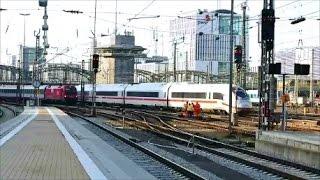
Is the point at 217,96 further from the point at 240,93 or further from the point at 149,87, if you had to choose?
the point at 149,87

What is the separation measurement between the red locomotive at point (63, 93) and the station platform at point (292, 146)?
6535 centimetres

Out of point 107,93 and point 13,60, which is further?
point 13,60

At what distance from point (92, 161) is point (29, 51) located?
88488 mm

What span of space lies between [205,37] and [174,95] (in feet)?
36.1

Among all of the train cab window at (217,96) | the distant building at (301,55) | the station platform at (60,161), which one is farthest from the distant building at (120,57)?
the station platform at (60,161)

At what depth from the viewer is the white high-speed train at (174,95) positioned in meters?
52.6

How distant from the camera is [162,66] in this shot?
129 m

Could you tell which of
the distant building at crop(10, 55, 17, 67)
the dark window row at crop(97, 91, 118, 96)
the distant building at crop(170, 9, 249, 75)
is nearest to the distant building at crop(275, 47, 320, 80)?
the distant building at crop(170, 9, 249, 75)

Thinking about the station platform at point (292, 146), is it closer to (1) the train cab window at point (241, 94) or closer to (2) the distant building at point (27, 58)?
(1) the train cab window at point (241, 94)

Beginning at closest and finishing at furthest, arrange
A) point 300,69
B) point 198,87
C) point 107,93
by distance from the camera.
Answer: point 300,69 → point 198,87 → point 107,93

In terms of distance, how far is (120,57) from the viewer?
4414 inches

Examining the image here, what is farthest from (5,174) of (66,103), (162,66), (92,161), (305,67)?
(162,66)

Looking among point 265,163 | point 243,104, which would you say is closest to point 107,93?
point 243,104

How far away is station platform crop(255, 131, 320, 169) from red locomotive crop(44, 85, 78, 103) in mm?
65347
